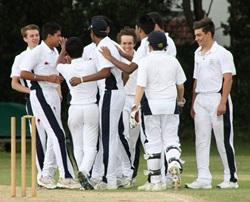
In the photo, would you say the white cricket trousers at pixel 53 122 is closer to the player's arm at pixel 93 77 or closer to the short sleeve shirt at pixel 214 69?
the player's arm at pixel 93 77

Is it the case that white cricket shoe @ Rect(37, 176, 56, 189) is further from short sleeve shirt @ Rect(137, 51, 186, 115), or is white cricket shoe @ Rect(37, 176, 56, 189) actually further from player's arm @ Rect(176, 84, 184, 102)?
player's arm @ Rect(176, 84, 184, 102)

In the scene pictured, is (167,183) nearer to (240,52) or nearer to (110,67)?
(110,67)

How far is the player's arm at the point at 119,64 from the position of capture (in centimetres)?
1297

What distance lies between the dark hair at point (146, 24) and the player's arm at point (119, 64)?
544 mm

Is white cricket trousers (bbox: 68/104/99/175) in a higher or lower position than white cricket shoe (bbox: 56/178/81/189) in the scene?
higher

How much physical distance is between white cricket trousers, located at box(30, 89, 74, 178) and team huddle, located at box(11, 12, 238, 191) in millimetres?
14

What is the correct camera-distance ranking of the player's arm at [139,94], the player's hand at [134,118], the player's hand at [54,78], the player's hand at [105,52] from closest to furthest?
the player's hand at [134,118], the player's arm at [139,94], the player's hand at [105,52], the player's hand at [54,78]

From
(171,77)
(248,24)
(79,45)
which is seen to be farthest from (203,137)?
(248,24)

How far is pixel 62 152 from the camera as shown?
13.4m

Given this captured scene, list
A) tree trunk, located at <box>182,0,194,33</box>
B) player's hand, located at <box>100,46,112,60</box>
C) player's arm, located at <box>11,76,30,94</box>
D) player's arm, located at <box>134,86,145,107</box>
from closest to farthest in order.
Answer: player's arm, located at <box>134,86,145,107</box> → player's hand, located at <box>100,46,112,60</box> → player's arm, located at <box>11,76,30,94</box> → tree trunk, located at <box>182,0,194,33</box>

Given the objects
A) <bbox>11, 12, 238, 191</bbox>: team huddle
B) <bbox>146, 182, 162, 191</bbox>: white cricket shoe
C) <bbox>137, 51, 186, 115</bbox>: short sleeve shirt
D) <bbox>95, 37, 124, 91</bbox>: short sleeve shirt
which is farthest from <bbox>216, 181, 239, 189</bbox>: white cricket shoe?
<bbox>95, 37, 124, 91</bbox>: short sleeve shirt

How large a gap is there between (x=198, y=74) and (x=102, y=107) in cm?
145

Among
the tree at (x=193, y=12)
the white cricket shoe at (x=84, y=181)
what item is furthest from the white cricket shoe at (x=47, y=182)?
the tree at (x=193, y=12)

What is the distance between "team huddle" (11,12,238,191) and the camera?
1261 cm
